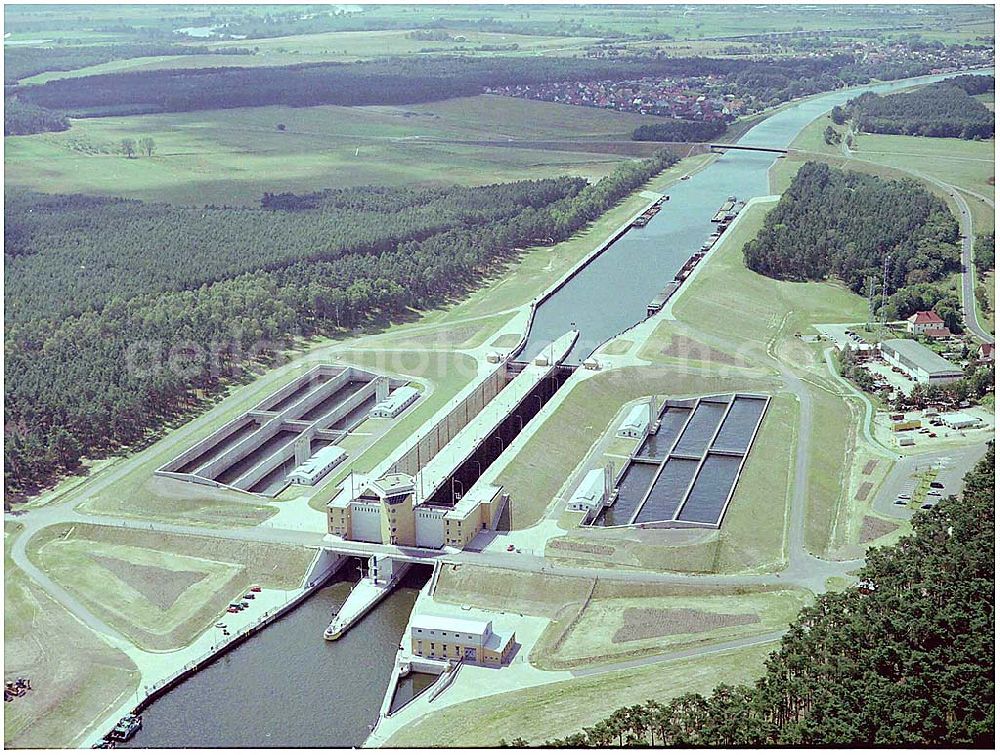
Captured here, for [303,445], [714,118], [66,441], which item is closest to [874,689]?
[303,445]

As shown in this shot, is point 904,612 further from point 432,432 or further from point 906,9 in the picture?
point 906,9

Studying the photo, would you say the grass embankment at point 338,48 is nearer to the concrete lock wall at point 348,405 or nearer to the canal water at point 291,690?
the concrete lock wall at point 348,405

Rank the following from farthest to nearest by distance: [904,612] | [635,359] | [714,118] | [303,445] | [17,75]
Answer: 1. [714,118]
2. [17,75]
3. [635,359]
4. [303,445]
5. [904,612]

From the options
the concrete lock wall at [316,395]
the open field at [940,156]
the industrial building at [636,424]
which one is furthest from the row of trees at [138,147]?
the industrial building at [636,424]

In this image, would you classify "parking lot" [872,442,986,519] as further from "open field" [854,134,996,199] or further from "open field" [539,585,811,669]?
"open field" [854,134,996,199]

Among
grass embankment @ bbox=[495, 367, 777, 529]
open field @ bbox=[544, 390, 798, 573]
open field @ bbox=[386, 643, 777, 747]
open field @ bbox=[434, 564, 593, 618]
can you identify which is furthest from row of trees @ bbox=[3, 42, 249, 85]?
open field @ bbox=[386, 643, 777, 747]

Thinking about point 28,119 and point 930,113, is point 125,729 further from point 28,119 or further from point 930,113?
point 930,113
